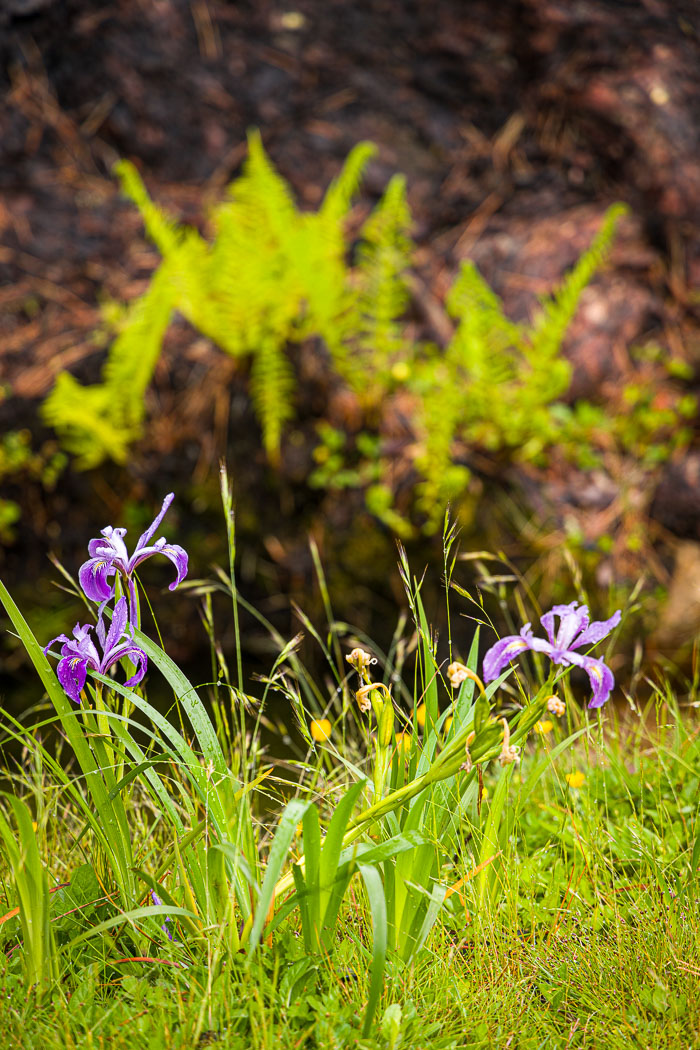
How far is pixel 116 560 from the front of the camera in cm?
123

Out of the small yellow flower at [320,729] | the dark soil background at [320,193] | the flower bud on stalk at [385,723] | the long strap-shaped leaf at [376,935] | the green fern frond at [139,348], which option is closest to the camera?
the long strap-shaped leaf at [376,935]

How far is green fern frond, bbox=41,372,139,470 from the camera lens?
12.0ft

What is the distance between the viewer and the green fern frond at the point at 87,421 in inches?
143

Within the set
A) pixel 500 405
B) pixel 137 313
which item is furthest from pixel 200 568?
pixel 500 405

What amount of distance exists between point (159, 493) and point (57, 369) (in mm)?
861

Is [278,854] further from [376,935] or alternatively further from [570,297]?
[570,297]

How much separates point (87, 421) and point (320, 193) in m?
2.19

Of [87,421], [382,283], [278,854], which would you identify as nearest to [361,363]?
[382,283]

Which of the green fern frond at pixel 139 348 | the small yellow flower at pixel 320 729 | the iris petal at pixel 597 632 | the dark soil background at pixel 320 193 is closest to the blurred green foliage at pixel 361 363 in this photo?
the green fern frond at pixel 139 348

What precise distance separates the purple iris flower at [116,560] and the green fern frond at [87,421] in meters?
2.53

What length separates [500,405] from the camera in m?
3.65

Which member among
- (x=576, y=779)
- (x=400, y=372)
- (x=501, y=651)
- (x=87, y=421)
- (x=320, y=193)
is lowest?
(x=87, y=421)

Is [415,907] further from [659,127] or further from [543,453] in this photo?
[659,127]

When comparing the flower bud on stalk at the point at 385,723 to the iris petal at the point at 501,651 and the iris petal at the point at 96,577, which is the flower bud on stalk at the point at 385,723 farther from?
the iris petal at the point at 96,577
